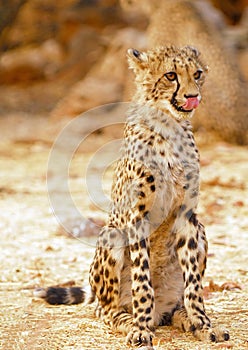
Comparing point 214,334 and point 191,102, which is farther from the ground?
point 191,102

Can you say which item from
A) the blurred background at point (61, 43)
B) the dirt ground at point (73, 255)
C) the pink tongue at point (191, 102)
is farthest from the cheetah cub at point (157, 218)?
the blurred background at point (61, 43)

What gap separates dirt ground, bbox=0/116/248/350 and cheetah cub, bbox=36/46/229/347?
15 centimetres

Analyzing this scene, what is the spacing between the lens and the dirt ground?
14.7ft

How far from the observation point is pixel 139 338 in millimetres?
4223

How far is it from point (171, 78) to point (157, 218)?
2.66 ft

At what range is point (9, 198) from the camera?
9.73 metres

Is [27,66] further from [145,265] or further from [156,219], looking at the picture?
[145,265]

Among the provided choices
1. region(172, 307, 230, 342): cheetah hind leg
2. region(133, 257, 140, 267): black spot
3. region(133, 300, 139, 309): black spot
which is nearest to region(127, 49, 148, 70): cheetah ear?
region(133, 257, 140, 267): black spot

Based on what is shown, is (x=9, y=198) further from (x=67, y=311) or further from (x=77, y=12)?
(x=77, y=12)

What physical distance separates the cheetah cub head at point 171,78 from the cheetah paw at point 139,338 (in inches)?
48.6

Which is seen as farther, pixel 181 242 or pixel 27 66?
pixel 27 66

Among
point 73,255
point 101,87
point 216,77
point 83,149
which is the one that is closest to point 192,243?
point 73,255

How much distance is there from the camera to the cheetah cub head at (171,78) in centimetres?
436

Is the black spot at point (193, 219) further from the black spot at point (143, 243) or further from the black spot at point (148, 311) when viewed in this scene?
the black spot at point (148, 311)
